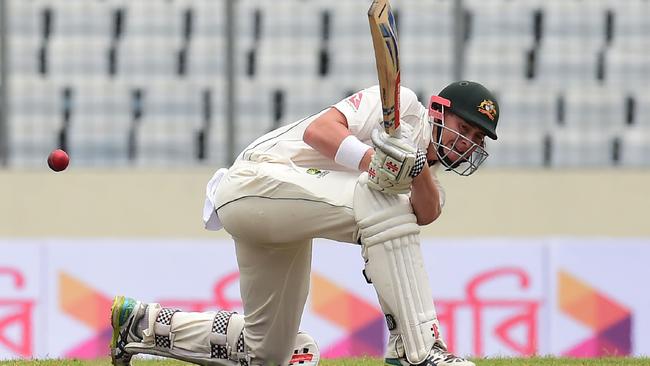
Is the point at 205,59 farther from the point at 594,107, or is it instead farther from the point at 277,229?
the point at 277,229

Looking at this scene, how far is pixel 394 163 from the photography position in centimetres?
440

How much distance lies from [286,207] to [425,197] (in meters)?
0.46

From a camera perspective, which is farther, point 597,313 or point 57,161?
point 597,313

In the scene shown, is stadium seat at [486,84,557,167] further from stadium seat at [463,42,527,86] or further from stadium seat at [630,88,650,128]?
stadium seat at [630,88,650,128]

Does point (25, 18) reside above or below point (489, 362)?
above

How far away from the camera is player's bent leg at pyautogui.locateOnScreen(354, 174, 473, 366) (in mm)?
4477

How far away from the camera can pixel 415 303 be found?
4.49 meters

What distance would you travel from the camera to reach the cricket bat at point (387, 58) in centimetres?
427

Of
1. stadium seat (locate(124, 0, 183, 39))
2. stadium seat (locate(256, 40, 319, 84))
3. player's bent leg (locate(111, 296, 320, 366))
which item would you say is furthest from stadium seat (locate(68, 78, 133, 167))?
player's bent leg (locate(111, 296, 320, 366))

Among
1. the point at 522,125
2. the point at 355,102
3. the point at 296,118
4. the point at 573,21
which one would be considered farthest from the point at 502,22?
the point at 355,102

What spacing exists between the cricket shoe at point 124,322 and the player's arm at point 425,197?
1230 mm

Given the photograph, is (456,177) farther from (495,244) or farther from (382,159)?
(382,159)

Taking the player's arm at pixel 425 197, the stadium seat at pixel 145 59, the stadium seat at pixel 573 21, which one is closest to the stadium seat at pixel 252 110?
the stadium seat at pixel 145 59

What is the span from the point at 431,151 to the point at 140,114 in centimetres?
678
